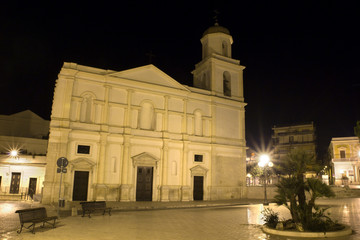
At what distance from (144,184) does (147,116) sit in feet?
19.6

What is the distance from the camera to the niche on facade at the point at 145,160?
23875mm

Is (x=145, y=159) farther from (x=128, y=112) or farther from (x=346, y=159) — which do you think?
(x=346, y=159)

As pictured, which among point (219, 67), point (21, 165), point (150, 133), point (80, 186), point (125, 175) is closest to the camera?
point (80, 186)

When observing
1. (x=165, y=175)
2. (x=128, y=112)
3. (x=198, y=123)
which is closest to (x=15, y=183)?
(x=128, y=112)

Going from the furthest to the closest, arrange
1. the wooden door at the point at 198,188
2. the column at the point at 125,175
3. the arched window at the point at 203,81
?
the arched window at the point at 203,81, the wooden door at the point at 198,188, the column at the point at 125,175

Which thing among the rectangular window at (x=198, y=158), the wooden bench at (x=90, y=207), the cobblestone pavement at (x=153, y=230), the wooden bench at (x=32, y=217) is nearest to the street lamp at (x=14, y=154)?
the rectangular window at (x=198, y=158)

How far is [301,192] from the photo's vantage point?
35.4 feet

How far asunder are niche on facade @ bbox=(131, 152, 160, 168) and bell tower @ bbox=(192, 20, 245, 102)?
9.53 meters

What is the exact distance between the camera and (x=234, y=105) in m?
30.1

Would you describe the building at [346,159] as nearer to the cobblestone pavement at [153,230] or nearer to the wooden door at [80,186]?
the cobblestone pavement at [153,230]

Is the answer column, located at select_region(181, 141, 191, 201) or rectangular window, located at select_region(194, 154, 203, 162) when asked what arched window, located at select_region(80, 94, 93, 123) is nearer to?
column, located at select_region(181, 141, 191, 201)

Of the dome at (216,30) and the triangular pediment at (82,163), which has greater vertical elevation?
the dome at (216,30)

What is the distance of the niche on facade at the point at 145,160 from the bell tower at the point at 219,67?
9.53 metres

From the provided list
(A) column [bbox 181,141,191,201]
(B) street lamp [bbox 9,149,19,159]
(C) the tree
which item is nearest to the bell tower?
(A) column [bbox 181,141,191,201]
